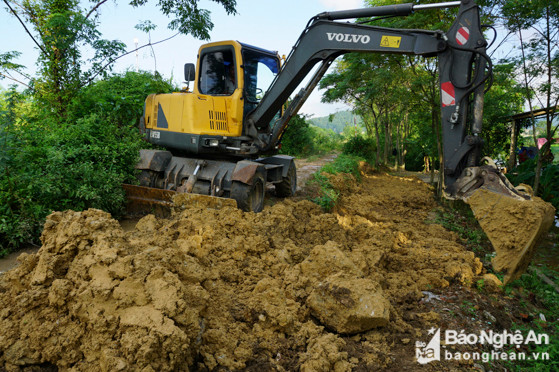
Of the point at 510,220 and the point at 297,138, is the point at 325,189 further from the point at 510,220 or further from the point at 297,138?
the point at 297,138

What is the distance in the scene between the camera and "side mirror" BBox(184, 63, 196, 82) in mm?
6199

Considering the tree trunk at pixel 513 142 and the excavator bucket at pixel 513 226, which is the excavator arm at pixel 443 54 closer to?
the excavator bucket at pixel 513 226

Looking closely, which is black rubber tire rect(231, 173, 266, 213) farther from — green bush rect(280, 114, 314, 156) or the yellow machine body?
green bush rect(280, 114, 314, 156)

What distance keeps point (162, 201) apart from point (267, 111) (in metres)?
2.40

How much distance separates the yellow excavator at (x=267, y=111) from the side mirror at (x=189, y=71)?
18mm

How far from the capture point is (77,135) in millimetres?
6125

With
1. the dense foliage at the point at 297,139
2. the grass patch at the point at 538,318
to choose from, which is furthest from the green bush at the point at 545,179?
the dense foliage at the point at 297,139

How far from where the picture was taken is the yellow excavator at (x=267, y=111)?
429cm

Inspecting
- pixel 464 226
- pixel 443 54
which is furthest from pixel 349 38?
pixel 464 226

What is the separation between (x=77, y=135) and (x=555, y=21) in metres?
9.93

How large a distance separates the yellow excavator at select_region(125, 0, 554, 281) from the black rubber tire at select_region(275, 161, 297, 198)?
0.02 metres

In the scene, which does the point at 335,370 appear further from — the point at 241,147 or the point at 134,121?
the point at 134,121

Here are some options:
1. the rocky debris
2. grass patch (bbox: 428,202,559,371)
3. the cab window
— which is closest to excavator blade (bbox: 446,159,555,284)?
grass patch (bbox: 428,202,559,371)

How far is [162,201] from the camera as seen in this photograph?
5832 mm
